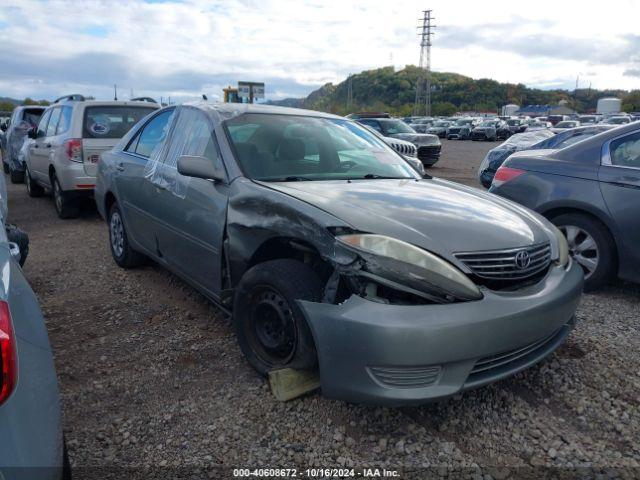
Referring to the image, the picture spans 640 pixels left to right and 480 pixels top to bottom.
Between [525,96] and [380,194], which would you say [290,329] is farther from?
[525,96]

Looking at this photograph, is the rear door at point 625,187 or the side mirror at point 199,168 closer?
the side mirror at point 199,168

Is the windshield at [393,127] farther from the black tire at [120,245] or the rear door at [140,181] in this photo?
the rear door at [140,181]

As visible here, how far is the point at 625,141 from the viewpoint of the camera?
426cm

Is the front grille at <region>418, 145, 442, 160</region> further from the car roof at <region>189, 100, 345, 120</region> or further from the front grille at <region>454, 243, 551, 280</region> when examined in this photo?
the front grille at <region>454, 243, 551, 280</region>

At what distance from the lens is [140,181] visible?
4.19 metres

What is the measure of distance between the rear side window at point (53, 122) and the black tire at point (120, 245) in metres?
3.65

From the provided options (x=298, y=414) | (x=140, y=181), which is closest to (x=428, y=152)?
(x=140, y=181)

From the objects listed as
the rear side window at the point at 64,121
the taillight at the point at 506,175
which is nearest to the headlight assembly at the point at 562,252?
the taillight at the point at 506,175

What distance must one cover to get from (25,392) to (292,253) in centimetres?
169

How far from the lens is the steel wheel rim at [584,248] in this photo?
4.20 meters

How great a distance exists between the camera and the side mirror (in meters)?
3.06

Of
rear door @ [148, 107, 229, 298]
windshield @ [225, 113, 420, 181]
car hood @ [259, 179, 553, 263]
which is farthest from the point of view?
windshield @ [225, 113, 420, 181]

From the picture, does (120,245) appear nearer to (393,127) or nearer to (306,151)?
(306,151)

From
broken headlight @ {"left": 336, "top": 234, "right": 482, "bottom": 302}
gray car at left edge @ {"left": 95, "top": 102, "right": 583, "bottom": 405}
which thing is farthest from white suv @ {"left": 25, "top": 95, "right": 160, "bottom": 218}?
broken headlight @ {"left": 336, "top": 234, "right": 482, "bottom": 302}
